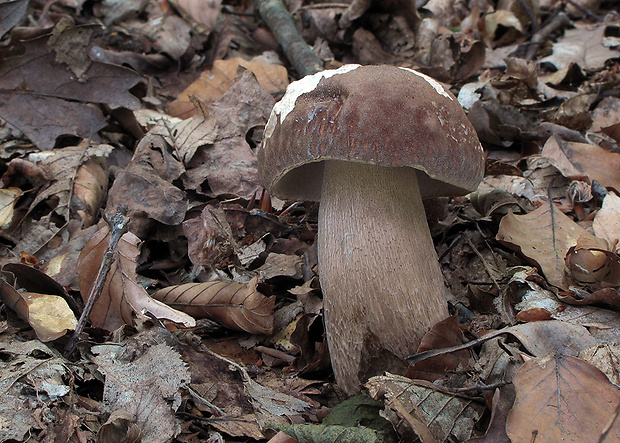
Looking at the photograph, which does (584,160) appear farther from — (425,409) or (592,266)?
(425,409)

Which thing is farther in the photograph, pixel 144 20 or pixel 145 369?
pixel 144 20

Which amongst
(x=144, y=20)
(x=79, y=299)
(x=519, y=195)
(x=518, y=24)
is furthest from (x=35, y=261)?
(x=518, y=24)

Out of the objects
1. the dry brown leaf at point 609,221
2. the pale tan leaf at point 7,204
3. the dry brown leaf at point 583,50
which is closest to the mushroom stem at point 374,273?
the dry brown leaf at point 609,221

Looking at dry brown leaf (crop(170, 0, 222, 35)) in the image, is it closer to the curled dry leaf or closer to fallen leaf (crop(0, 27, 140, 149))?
fallen leaf (crop(0, 27, 140, 149))

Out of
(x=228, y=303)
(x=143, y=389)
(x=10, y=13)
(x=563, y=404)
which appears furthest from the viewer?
(x=10, y=13)

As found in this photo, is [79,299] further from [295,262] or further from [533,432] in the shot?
[533,432]

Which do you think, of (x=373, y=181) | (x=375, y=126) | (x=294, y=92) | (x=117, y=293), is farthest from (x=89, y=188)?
(x=375, y=126)

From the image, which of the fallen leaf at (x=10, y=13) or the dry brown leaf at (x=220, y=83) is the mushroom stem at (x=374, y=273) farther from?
the fallen leaf at (x=10, y=13)
